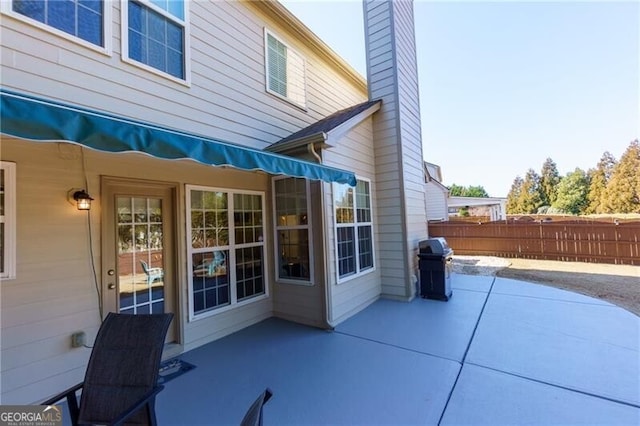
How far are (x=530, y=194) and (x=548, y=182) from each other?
8.25 ft

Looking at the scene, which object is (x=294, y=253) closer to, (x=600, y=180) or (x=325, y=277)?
(x=325, y=277)

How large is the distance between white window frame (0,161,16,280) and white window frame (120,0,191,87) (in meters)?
1.78

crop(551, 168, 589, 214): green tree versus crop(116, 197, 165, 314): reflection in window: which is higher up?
crop(551, 168, 589, 214): green tree

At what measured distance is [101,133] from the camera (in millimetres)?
1902

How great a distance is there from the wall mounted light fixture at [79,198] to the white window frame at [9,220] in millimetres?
425

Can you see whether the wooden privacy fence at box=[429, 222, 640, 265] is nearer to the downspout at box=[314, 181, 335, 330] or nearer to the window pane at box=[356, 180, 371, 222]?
the window pane at box=[356, 180, 371, 222]

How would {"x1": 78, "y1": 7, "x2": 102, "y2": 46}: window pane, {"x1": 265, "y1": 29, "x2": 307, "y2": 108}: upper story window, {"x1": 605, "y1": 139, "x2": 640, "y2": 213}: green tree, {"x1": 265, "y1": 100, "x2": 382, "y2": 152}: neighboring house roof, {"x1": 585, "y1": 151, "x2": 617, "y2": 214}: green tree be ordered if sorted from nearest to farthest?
1. {"x1": 78, "y1": 7, "x2": 102, "y2": 46}: window pane
2. {"x1": 265, "y1": 100, "x2": 382, "y2": 152}: neighboring house roof
3. {"x1": 265, "y1": 29, "x2": 307, "y2": 108}: upper story window
4. {"x1": 605, "y1": 139, "x2": 640, "y2": 213}: green tree
5. {"x1": 585, "y1": 151, "x2": 617, "y2": 214}: green tree

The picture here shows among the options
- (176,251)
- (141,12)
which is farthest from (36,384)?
(141,12)

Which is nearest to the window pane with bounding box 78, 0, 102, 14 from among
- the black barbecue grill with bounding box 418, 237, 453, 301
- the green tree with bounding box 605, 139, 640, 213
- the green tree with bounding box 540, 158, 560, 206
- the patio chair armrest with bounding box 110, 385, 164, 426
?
the patio chair armrest with bounding box 110, 385, 164, 426

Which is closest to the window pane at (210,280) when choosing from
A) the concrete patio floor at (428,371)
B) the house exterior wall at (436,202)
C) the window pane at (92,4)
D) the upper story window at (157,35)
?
the concrete patio floor at (428,371)

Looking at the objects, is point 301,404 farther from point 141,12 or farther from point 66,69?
point 141,12

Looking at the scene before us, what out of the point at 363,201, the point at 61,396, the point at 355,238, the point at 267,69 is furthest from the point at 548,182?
the point at 61,396

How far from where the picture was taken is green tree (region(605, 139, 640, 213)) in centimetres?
2386

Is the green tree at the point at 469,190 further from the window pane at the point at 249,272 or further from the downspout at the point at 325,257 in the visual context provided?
the window pane at the point at 249,272
